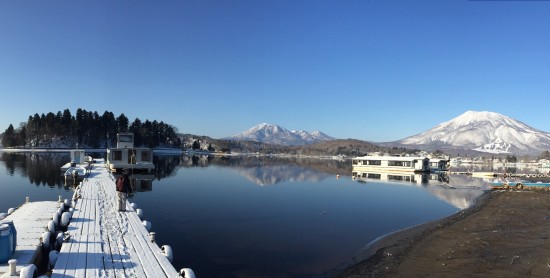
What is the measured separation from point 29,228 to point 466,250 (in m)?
19.0

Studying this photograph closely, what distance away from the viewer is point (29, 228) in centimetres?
1566

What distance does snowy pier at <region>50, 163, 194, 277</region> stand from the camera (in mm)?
10680

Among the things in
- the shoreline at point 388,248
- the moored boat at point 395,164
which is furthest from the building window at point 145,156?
the moored boat at point 395,164

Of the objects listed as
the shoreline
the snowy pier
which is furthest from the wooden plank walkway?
the shoreline

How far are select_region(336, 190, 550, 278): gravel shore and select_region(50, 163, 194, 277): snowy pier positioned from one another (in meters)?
6.87

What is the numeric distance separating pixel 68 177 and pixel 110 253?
114ft

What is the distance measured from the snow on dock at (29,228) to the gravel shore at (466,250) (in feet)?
34.6

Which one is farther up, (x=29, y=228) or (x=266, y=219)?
(x=29, y=228)

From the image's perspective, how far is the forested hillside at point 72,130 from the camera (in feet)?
433

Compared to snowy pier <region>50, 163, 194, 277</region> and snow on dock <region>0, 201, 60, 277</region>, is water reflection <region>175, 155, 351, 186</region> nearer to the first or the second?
snow on dock <region>0, 201, 60, 277</region>

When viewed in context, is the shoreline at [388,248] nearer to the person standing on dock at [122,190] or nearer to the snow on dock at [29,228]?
the snow on dock at [29,228]

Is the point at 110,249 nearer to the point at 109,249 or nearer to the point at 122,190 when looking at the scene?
the point at 109,249

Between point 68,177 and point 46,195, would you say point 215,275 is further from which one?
point 68,177

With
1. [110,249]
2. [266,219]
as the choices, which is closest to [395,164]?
[266,219]
